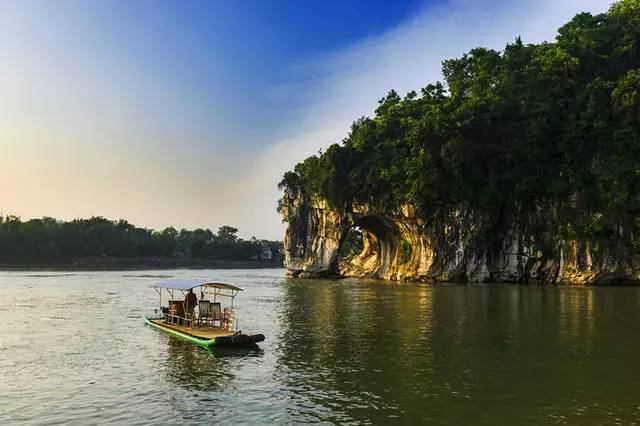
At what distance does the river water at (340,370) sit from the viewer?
1267 cm

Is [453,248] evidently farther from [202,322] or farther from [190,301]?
[202,322]

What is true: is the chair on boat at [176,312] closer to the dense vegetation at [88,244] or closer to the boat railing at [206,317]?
the boat railing at [206,317]

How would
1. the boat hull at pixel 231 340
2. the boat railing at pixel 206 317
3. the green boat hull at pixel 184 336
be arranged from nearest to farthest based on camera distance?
the boat hull at pixel 231 340 → the green boat hull at pixel 184 336 → the boat railing at pixel 206 317

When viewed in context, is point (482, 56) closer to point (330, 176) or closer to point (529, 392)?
point (330, 176)

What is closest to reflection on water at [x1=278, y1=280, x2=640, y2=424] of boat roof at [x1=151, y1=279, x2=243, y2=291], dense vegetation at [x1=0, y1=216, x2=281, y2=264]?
boat roof at [x1=151, y1=279, x2=243, y2=291]

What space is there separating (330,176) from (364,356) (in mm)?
55278

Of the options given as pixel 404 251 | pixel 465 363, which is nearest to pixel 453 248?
pixel 404 251

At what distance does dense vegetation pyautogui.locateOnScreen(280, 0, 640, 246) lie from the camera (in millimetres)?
55219

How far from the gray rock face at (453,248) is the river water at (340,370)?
25754 millimetres

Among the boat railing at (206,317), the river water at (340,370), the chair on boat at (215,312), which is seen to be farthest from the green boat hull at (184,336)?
the chair on boat at (215,312)

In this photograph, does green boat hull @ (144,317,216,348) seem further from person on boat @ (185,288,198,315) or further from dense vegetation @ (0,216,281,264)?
dense vegetation @ (0,216,281,264)

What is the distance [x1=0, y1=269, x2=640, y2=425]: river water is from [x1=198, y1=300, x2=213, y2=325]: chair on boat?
6.60 feet

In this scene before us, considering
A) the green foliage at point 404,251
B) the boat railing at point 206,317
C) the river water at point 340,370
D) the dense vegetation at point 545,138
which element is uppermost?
the dense vegetation at point 545,138

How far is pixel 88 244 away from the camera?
136375 millimetres
